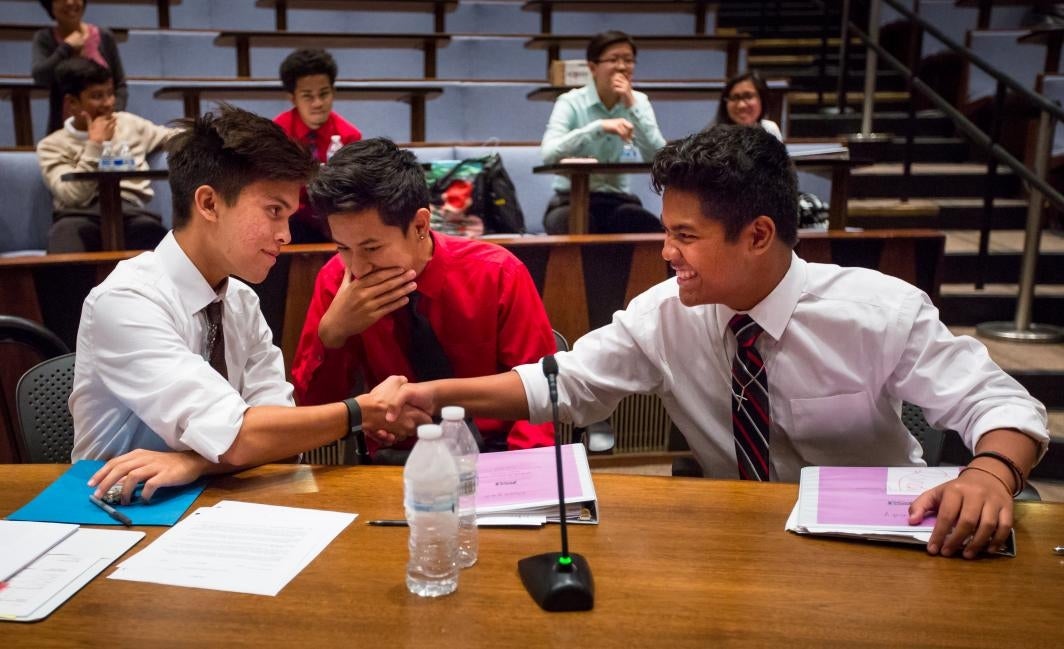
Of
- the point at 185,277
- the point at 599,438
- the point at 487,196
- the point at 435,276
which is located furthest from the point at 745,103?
the point at 185,277

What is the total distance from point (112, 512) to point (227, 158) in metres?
0.64

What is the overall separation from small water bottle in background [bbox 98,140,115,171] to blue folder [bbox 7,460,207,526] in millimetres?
2446

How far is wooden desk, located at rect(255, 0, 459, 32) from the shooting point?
5828 mm

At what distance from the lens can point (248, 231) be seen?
1646mm

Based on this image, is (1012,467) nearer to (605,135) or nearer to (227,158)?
(227,158)

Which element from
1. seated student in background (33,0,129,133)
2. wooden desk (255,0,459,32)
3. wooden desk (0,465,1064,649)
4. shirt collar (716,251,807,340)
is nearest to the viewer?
wooden desk (0,465,1064,649)

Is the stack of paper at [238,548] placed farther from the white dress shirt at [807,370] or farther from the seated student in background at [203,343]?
the white dress shirt at [807,370]

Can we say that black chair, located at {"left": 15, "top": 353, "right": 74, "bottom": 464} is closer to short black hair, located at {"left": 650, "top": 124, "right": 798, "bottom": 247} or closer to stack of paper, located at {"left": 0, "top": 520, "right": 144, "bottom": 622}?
stack of paper, located at {"left": 0, "top": 520, "right": 144, "bottom": 622}

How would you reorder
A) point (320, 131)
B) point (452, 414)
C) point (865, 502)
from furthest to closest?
point (320, 131) → point (865, 502) → point (452, 414)

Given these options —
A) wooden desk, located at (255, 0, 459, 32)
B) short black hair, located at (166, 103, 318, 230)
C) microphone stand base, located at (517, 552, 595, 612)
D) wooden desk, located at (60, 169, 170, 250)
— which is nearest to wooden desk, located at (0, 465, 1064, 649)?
microphone stand base, located at (517, 552, 595, 612)

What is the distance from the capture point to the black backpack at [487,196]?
400 cm

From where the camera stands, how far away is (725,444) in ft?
5.60

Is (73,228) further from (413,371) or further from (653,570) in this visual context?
(653,570)

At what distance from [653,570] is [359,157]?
1.07 metres
